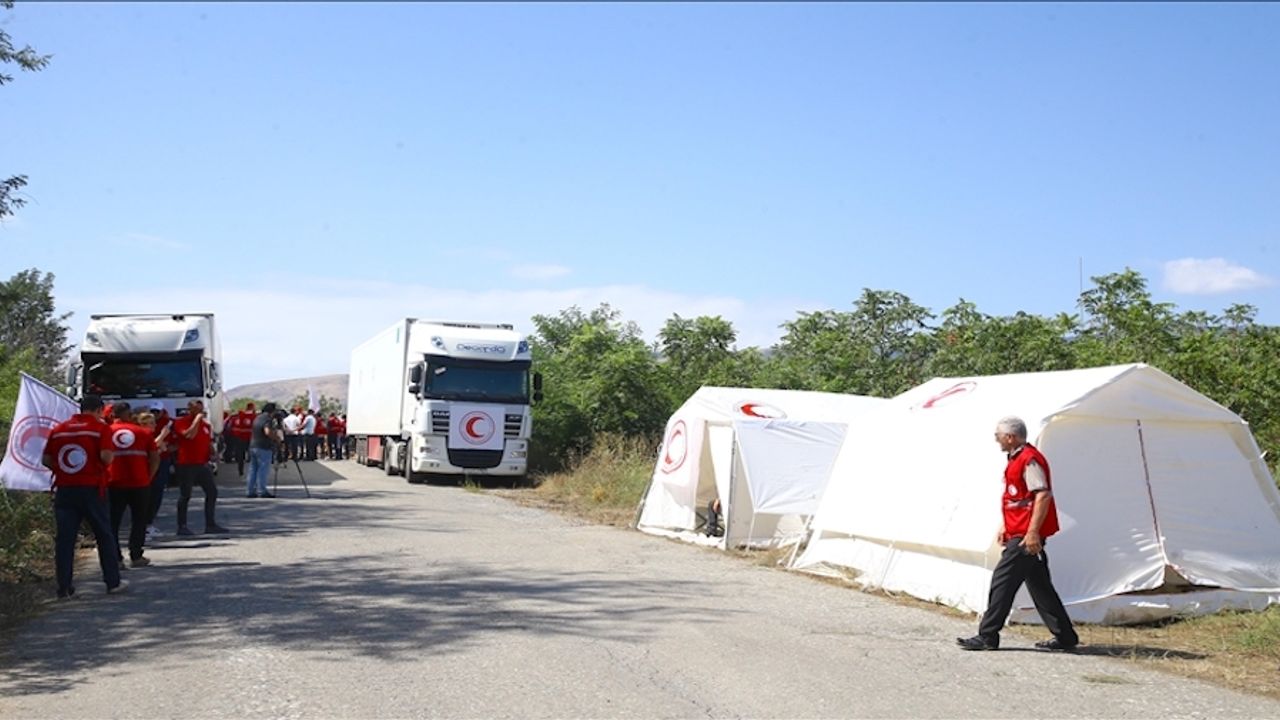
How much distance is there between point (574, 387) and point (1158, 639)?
21423mm

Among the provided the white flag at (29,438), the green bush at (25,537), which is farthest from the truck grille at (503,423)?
the white flag at (29,438)

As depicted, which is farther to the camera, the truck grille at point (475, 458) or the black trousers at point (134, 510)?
the truck grille at point (475, 458)

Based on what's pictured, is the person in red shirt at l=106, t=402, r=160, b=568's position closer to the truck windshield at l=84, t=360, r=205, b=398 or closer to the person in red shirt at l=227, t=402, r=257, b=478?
the truck windshield at l=84, t=360, r=205, b=398

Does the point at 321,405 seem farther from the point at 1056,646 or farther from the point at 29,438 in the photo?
the point at 1056,646

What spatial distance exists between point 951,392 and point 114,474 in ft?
27.9

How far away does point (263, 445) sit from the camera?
66.5 ft

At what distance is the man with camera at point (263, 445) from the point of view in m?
19.6

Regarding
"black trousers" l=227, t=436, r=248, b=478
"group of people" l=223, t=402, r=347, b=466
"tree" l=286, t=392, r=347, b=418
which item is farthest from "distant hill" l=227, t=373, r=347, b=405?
"black trousers" l=227, t=436, r=248, b=478

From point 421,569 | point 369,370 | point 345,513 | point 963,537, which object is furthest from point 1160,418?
point 369,370

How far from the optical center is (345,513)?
1925 centimetres

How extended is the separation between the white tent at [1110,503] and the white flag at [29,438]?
27.7ft

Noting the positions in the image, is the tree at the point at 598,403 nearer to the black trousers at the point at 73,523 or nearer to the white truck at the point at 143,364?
the white truck at the point at 143,364

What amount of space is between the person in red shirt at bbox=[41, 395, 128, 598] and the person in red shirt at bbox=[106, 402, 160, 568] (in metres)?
1.36

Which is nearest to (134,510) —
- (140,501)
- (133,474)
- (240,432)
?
(140,501)
